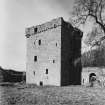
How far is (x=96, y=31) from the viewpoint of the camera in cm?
1449

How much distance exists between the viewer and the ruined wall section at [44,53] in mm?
21703

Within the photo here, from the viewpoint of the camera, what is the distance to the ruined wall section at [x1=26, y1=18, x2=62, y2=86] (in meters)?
21.7

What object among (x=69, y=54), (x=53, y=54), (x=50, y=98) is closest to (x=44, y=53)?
(x=53, y=54)

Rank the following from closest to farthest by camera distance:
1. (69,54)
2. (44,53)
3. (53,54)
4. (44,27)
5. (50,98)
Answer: (50,98) → (53,54) → (44,53) → (69,54) → (44,27)

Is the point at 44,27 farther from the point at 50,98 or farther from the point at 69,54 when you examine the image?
the point at 50,98

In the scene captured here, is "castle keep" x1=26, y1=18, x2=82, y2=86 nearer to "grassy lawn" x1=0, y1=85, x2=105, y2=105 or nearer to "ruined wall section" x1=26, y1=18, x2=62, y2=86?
"ruined wall section" x1=26, y1=18, x2=62, y2=86

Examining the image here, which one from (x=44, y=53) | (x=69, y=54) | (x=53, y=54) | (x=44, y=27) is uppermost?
(x=44, y=27)

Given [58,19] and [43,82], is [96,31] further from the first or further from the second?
[43,82]

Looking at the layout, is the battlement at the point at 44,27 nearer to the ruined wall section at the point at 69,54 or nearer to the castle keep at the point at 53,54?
the castle keep at the point at 53,54

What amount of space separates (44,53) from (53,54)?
6.16ft

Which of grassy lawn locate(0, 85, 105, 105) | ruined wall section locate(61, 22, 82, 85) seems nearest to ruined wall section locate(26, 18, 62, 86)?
ruined wall section locate(61, 22, 82, 85)

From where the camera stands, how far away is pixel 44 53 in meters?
23.4

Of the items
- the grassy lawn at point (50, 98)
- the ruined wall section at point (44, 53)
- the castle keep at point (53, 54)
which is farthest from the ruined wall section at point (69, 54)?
the grassy lawn at point (50, 98)

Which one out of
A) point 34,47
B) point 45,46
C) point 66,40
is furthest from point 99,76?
point 34,47
